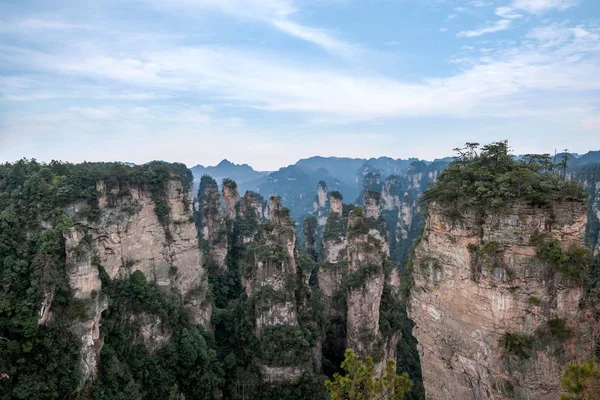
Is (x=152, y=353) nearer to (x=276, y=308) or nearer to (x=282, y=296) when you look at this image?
(x=276, y=308)

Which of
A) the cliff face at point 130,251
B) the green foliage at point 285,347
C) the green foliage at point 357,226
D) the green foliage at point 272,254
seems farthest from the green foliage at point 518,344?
the cliff face at point 130,251

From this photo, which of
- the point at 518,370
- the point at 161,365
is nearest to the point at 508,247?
the point at 518,370

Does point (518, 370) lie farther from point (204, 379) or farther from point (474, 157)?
point (204, 379)

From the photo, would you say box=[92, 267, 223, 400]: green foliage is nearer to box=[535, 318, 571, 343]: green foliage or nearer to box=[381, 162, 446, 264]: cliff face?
box=[535, 318, 571, 343]: green foliage

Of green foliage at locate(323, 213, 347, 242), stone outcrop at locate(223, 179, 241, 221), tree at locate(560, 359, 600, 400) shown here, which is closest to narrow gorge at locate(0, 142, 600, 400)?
tree at locate(560, 359, 600, 400)

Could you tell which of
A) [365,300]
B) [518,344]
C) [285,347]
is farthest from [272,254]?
[518,344]
